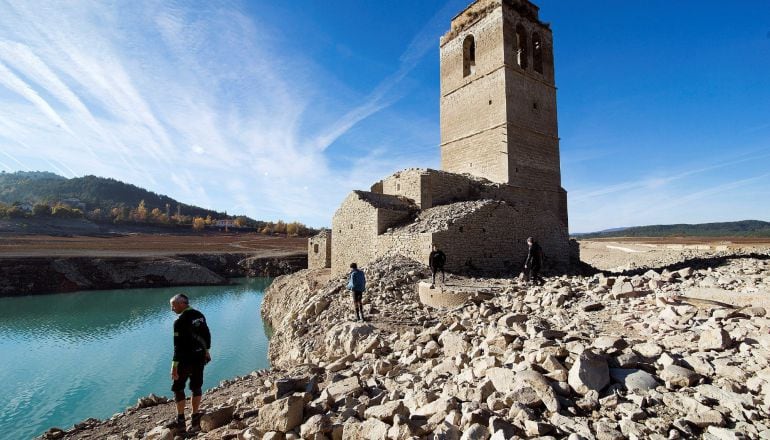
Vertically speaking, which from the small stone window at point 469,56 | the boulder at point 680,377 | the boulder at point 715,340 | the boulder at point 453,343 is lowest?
the boulder at point 453,343

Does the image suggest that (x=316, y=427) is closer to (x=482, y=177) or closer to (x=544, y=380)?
(x=544, y=380)

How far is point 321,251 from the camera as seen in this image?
22.5 metres

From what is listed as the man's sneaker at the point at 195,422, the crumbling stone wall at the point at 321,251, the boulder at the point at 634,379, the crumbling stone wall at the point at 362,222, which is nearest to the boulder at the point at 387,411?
the boulder at the point at 634,379

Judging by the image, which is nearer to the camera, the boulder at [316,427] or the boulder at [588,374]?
the boulder at [588,374]

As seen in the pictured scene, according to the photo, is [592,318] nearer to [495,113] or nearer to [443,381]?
[443,381]

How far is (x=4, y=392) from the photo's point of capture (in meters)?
10.6

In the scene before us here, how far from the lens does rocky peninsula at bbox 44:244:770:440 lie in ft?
9.66

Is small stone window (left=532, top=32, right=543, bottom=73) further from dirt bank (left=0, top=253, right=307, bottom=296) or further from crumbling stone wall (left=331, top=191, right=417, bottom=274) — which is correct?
dirt bank (left=0, top=253, right=307, bottom=296)

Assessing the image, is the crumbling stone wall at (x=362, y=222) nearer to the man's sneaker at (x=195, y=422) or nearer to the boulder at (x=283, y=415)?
the man's sneaker at (x=195, y=422)

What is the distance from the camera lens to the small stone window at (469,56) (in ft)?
70.1

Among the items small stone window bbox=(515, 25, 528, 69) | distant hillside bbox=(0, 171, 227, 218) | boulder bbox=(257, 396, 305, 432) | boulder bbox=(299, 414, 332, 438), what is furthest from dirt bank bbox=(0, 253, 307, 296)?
distant hillside bbox=(0, 171, 227, 218)

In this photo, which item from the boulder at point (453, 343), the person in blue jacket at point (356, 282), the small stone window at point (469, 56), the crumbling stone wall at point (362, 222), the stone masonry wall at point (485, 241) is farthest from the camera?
the small stone window at point (469, 56)

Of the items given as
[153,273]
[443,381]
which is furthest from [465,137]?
[153,273]

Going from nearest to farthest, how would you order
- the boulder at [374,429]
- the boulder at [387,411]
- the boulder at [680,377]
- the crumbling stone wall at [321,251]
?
the boulder at [680,377] < the boulder at [374,429] < the boulder at [387,411] < the crumbling stone wall at [321,251]
